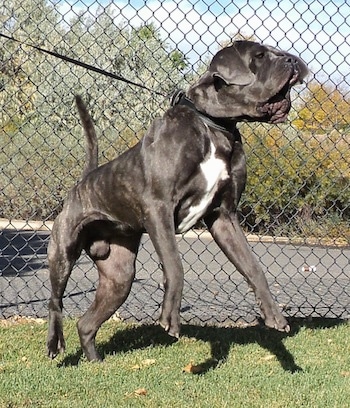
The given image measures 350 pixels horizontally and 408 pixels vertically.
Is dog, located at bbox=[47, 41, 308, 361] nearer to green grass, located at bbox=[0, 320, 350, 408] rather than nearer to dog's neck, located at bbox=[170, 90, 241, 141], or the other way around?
dog's neck, located at bbox=[170, 90, 241, 141]

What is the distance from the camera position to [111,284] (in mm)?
4785

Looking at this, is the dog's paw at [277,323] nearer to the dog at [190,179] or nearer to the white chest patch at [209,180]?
the dog at [190,179]

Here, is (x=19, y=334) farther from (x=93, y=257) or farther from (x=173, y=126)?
(x=173, y=126)

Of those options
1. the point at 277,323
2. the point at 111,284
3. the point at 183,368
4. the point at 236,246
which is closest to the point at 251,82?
the point at 236,246

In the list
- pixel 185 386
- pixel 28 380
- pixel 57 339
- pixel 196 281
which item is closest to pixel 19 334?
pixel 57 339

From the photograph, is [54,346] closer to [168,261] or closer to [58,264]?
[58,264]

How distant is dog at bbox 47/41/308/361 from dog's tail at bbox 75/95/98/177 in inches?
10.7

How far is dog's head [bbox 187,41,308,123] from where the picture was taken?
11.9 ft

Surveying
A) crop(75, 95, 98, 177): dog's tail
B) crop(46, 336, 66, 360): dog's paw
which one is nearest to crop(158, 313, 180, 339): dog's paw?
crop(46, 336, 66, 360): dog's paw

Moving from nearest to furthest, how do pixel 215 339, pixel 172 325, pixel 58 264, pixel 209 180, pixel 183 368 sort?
pixel 172 325 → pixel 209 180 → pixel 58 264 → pixel 183 368 → pixel 215 339

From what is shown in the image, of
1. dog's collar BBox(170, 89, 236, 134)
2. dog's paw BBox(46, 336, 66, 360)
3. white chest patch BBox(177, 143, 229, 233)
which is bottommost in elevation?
dog's paw BBox(46, 336, 66, 360)

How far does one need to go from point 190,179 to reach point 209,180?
12cm

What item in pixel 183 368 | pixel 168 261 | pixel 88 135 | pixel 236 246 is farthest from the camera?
pixel 88 135

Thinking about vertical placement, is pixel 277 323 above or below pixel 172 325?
above
